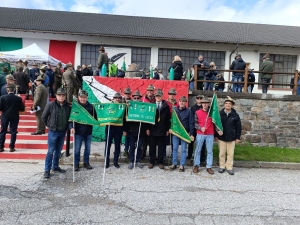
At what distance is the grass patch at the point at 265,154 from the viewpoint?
810 cm

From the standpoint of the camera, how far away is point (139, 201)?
4.84 meters

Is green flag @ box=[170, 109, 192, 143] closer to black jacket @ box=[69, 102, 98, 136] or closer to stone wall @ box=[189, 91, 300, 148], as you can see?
black jacket @ box=[69, 102, 98, 136]

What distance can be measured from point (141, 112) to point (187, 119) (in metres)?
1.22

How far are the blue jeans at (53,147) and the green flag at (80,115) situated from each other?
468 mm

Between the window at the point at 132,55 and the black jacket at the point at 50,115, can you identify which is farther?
the window at the point at 132,55

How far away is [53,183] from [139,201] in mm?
1985

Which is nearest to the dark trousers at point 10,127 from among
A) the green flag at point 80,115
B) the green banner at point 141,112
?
the green flag at point 80,115

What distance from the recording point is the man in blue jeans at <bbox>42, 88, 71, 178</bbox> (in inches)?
235

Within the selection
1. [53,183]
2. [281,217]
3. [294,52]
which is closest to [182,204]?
[281,217]

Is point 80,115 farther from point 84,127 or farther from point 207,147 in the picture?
point 207,147

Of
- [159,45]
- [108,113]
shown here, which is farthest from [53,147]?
[159,45]

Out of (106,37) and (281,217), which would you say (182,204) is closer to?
(281,217)

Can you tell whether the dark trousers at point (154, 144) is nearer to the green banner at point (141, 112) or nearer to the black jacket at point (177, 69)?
the green banner at point (141, 112)

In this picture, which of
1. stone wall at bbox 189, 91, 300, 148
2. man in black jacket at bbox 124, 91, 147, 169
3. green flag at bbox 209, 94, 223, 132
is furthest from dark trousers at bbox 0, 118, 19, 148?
stone wall at bbox 189, 91, 300, 148
